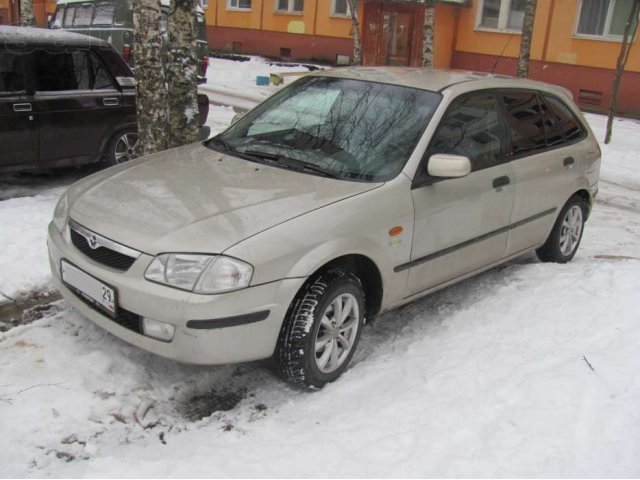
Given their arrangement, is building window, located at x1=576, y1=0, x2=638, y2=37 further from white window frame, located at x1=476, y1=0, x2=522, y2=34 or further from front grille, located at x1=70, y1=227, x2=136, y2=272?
front grille, located at x1=70, y1=227, x2=136, y2=272

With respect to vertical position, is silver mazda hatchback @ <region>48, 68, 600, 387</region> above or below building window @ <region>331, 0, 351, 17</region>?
below

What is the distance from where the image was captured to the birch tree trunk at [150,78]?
6.06 meters

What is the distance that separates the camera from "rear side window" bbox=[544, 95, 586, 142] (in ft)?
18.0

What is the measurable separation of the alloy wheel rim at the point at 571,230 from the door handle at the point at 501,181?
1190mm

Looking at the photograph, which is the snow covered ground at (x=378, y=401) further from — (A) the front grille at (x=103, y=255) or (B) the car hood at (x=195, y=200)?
(B) the car hood at (x=195, y=200)

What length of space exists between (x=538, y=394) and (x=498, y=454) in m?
0.55

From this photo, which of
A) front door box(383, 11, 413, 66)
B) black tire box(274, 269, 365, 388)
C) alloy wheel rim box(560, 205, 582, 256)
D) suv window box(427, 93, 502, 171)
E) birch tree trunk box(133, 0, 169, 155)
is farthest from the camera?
front door box(383, 11, 413, 66)

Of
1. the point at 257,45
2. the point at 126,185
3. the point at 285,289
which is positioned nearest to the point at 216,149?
the point at 126,185

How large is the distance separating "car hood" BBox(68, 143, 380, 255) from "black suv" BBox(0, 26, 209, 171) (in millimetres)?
2694

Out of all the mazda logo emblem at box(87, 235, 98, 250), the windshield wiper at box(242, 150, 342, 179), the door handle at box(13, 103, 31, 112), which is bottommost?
the mazda logo emblem at box(87, 235, 98, 250)

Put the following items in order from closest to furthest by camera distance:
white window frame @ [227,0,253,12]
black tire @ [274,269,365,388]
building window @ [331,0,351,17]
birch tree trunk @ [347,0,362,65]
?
black tire @ [274,269,365,388], birch tree trunk @ [347,0,362,65], building window @ [331,0,351,17], white window frame @ [227,0,253,12]

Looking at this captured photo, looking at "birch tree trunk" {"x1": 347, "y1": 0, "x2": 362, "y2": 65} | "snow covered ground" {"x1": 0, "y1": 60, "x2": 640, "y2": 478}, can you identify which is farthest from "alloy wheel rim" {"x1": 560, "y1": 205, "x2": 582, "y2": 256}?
"birch tree trunk" {"x1": 347, "y1": 0, "x2": 362, "y2": 65}

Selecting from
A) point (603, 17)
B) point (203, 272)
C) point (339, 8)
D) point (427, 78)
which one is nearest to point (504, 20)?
point (603, 17)

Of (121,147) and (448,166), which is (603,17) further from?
(448,166)
